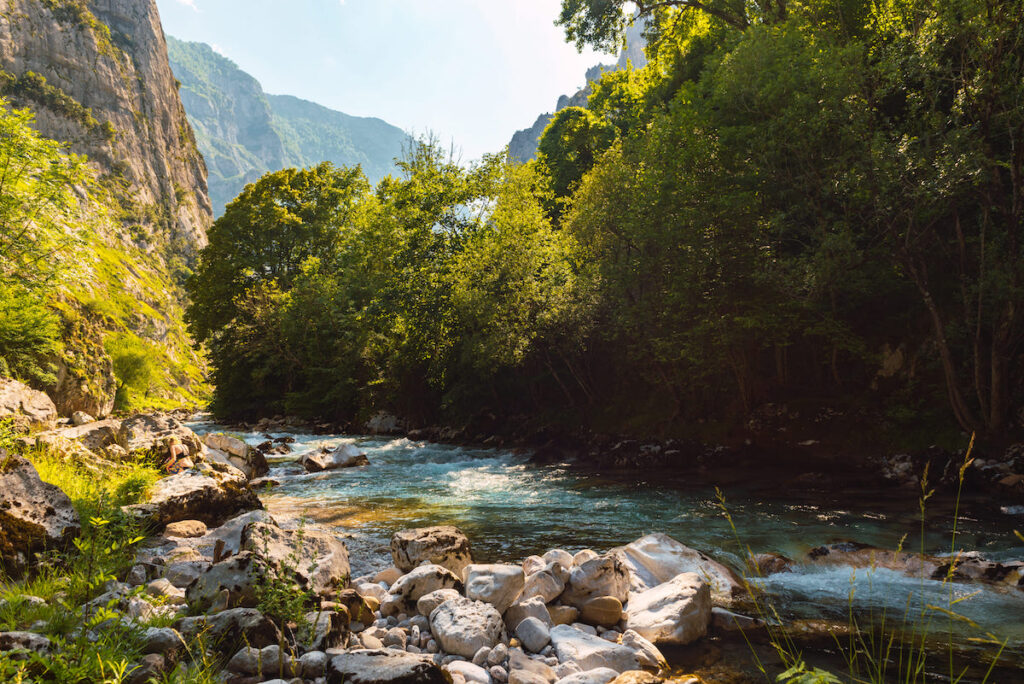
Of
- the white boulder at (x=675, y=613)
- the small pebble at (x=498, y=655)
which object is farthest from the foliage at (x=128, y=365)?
the white boulder at (x=675, y=613)

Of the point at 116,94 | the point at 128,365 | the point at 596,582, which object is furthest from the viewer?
the point at 116,94

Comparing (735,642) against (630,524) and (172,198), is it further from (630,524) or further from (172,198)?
(172,198)

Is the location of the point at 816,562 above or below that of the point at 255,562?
below

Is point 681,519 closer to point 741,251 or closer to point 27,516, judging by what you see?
point 741,251

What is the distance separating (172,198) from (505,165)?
96021 mm

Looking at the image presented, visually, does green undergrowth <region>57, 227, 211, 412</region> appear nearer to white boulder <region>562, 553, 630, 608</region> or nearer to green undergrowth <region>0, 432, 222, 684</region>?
green undergrowth <region>0, 432, 222, 684</region>

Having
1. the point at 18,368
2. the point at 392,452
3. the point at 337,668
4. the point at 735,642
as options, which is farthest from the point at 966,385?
the point at 18,368

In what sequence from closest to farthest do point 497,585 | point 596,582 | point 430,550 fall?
point 497,585
point 596,582
point 430,550

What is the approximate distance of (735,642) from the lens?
5.58 m

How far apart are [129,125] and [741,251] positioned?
108074 millimetres

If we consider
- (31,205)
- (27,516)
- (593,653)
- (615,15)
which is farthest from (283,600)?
(615,15)

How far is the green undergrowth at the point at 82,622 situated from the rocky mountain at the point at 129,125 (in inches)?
1287

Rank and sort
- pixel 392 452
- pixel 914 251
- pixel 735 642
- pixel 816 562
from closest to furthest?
1. pixel 735 642
2. pixel 816 562
3. pixel 914 251
4. pixel 392 452

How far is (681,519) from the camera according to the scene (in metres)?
10.8
